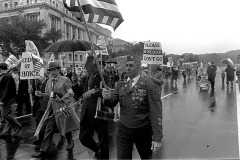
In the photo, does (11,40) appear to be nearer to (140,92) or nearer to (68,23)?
(140,92)

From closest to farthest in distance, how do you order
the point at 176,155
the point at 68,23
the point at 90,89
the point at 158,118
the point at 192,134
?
the point at 158,118, the point at 90,89, the point at 176,155, the point at 192,134, the point at 68,23

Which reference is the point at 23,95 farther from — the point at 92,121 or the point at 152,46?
the point at 92,121

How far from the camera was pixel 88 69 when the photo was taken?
4.86 m

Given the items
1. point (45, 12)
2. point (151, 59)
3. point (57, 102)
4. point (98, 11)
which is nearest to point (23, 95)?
point (151, 59)

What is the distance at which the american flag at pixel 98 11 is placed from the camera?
408 cm

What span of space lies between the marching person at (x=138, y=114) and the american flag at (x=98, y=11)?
41.3 inches

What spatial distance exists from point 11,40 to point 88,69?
115 feet

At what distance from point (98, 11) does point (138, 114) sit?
5.63ft

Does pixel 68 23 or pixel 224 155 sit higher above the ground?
pixel 68 23

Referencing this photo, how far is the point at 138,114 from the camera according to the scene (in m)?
3.33

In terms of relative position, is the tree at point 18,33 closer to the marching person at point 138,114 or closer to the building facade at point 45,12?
the building facade at point 45,12

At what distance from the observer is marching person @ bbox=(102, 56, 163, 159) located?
326 centimetres

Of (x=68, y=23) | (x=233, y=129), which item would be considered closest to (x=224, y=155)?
(x=233, y=129)

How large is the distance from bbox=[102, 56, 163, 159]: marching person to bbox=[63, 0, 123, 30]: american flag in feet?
3.44
